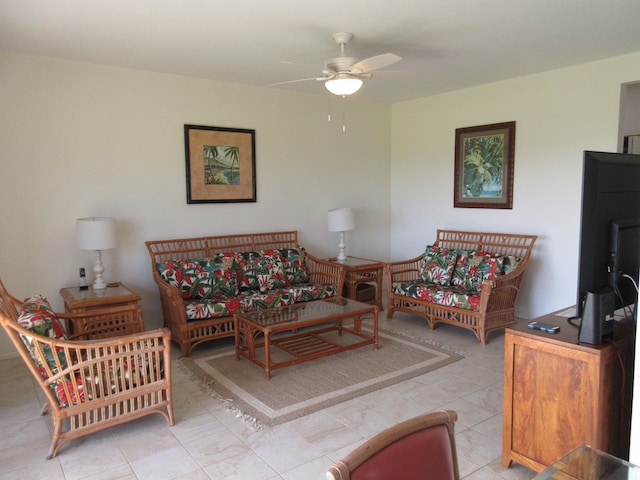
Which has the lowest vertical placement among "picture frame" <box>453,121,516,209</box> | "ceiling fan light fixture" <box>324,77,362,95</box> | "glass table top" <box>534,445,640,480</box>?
"glass table top" <box>534,445,640,480</box>

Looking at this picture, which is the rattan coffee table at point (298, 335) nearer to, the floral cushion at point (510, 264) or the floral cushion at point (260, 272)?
the floral cushion at point (260, 272)

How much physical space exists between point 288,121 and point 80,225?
2538 mm

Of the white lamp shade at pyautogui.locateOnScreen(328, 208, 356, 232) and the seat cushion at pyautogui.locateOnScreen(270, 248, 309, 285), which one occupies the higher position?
the white lamp shade at pyautogui.locateOnScreen(328, 208, 356, 232)

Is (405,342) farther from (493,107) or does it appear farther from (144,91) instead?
(144,91)

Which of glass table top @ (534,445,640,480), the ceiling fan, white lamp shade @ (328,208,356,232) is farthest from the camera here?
white lamp shade @ (328,208,356,232)

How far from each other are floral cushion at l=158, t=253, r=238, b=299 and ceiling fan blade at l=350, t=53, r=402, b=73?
2229 mm

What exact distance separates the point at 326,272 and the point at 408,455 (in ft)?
12.5

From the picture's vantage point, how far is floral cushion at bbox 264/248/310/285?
4820 mm

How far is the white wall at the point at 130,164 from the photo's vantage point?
385 centimetres

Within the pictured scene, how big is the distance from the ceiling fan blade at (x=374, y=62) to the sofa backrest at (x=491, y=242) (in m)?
2.40

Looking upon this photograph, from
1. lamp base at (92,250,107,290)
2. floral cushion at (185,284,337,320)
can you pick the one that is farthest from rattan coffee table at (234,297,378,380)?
lamp base at (92,250,107,290)

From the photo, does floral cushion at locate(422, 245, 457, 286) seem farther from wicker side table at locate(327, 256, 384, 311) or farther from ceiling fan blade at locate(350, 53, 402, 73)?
ceiling fan blade at locate(350, 53, 402, 73)

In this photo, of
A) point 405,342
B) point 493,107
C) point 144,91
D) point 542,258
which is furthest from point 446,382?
point 144,91

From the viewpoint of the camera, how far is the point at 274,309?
401 centimetres
